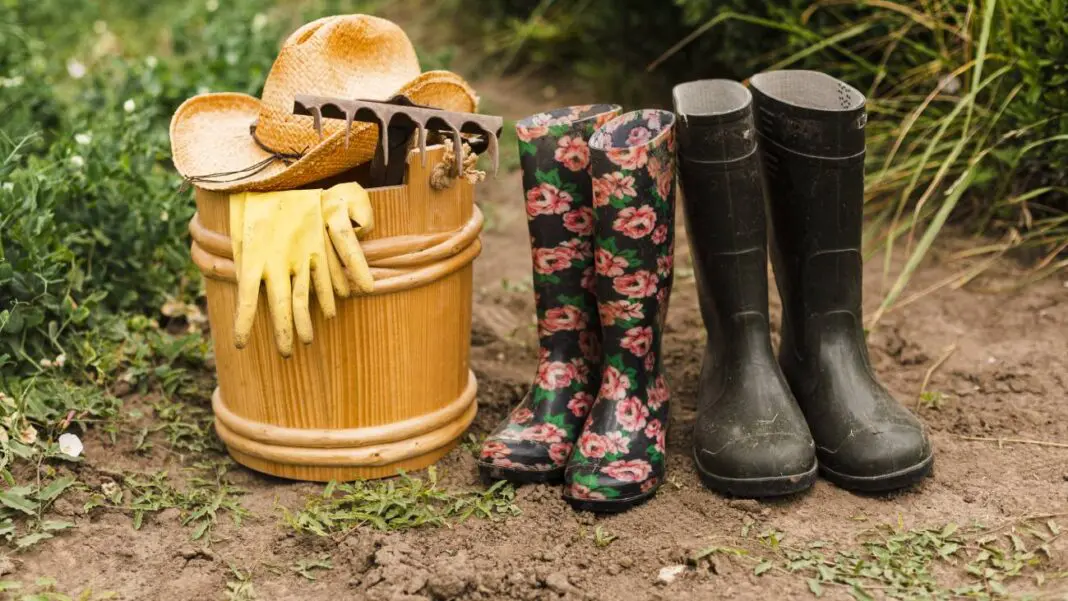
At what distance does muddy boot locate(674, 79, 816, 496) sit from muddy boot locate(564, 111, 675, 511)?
0.22 feet

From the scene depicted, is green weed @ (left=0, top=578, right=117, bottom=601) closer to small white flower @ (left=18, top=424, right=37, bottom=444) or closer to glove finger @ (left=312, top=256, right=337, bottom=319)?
small white flower @ (left=18, top=424, right=37, bottom=444)

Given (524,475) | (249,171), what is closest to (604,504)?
(524,475)

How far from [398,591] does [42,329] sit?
3.85 feet

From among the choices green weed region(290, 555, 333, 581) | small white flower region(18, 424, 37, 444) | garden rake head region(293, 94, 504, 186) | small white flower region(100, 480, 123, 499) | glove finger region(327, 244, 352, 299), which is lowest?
small white flower region(100, 480, 123, 499)

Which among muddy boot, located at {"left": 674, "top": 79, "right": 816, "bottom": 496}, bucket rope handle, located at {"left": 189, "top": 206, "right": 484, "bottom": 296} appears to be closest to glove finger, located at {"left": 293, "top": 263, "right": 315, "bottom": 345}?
bucket rope handle, located at {"left": 189, "top": 206, "right": 484, "bottom": 296}

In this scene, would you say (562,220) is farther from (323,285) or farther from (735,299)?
(323,285)

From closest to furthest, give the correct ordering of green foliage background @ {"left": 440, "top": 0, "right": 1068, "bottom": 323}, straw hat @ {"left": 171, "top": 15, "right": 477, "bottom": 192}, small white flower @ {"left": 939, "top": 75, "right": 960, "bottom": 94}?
straw hat @ {"left": 171, "top": 15, "right": 477, "bottom": 192} < green foliage background @ {"left": 440, "top": 0, "right": 1068, "bottom": 323} < small white flower @ {"left": 939, "top": 75, "right": 960, "bottom": 94}

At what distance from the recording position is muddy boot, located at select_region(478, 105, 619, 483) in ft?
7.31

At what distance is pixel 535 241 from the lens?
2.29 m

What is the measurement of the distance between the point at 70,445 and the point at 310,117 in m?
0.83

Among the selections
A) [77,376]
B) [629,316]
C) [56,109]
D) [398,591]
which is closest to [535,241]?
[629,316]

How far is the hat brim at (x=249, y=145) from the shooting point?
82.9 inches

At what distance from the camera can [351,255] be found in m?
2.07

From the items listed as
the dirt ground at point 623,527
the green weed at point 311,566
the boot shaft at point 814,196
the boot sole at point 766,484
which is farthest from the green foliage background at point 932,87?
the green weed at point 311,566
